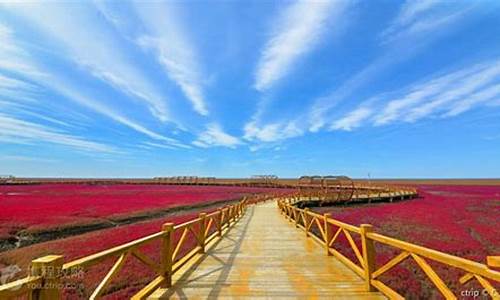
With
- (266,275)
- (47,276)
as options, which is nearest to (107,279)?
(47,276)

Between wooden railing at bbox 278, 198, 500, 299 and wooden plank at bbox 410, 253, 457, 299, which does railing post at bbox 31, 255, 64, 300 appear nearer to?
wooden railing at bbox 278, 198, 500, 299

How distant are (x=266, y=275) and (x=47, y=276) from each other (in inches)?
188

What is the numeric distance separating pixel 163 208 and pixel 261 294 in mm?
28496

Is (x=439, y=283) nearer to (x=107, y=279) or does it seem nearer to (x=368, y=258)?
(x=368, y=258)

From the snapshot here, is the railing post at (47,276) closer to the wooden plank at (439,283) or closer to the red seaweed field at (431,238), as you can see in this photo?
the wooden plank at (439,283)

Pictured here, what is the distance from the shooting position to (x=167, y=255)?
5867 mm

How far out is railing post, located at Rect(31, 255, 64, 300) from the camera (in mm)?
2861

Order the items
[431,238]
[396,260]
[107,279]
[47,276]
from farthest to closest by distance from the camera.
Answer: [431,238], [396,260], [107,279], [47,276]

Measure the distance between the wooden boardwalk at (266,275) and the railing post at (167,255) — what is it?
244mm

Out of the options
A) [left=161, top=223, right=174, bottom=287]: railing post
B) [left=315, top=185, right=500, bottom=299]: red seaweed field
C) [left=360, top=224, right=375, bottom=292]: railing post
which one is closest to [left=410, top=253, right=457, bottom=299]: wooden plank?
[left=360, top=224, right=375, bottom=292]: railing post

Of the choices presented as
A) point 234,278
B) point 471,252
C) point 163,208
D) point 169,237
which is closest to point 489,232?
point 471,252

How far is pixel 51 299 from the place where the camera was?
299 cm

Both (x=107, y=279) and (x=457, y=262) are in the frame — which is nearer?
(x=457, y=262)

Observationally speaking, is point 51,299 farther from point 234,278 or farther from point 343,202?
point 343,202
